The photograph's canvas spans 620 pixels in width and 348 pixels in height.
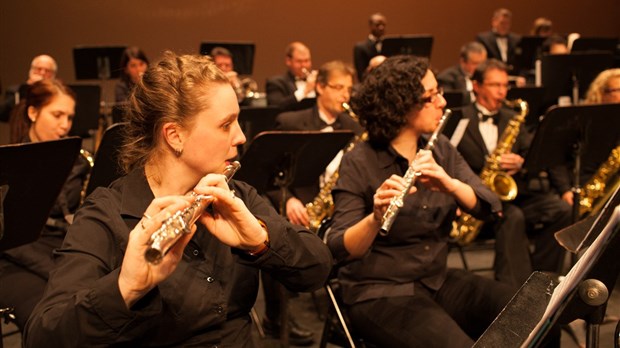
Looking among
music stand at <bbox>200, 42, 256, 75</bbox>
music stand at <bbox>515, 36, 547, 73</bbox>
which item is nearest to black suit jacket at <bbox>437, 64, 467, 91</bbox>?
music stand at <bbox>515, 36, 547, 73</bbox>

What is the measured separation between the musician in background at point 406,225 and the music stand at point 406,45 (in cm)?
466

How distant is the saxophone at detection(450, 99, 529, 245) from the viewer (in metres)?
4.22

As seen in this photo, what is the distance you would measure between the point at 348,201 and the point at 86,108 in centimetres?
349

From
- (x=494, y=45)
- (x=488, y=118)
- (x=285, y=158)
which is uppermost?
(x=285, y=158)

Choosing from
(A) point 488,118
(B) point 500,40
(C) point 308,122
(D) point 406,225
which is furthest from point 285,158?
(B) point 500,40

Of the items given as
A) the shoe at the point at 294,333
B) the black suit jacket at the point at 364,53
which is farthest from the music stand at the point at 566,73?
the shoe at the point at 294,333

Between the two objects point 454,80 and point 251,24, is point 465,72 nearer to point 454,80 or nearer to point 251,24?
point 454,80

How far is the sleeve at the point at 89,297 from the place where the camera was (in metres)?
1.48

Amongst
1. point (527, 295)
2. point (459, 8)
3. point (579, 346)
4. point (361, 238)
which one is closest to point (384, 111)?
point (361, 238)

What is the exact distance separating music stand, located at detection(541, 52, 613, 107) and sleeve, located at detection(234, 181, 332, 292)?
4411mm

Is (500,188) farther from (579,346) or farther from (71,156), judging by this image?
(71,156)

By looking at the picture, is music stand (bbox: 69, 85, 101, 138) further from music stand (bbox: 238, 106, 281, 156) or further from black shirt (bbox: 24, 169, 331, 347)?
black shirt (bbox: 24, 169, 331, 347)

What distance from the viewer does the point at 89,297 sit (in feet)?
4.89

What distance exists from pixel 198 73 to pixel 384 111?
3.51ft
